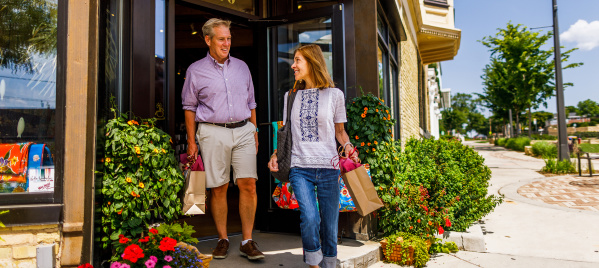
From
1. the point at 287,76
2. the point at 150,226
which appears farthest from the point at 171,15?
the point at 150,226

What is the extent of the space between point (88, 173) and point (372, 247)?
265cm

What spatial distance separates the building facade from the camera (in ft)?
9.19

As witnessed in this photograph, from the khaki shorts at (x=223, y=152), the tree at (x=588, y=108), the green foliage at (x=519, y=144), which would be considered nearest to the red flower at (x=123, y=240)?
the khaki shorts at (x=223, y=152)

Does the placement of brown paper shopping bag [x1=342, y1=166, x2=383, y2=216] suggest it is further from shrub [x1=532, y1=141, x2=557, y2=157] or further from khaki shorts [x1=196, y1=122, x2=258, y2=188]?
shrub [x1=532, y1=141, x2=557, y2=157]

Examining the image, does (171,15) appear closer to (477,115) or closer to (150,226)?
(150,226)

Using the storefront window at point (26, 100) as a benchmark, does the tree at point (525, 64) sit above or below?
above

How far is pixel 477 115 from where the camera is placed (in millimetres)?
103438

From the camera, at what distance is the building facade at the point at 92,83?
9.19 feet

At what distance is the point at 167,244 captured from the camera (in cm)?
271

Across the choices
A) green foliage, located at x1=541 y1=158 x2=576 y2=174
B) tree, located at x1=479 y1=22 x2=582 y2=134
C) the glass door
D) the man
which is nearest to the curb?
the glass door

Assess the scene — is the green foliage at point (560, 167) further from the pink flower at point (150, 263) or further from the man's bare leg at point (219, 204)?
the pink flower at point (150, 263)

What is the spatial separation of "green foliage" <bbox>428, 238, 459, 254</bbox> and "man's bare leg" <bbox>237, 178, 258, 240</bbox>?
2.09m

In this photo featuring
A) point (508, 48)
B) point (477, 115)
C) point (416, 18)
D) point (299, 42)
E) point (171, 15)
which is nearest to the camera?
point (171, 15)

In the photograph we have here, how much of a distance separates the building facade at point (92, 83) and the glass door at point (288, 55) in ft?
0.04
